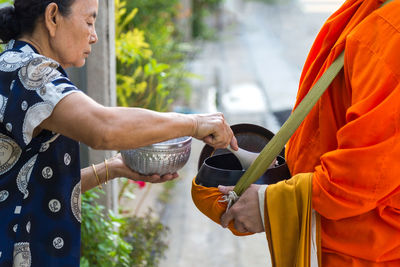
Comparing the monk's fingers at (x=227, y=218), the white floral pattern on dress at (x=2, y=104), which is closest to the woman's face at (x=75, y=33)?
the white floral pattern on dress at (x=2, y=104)

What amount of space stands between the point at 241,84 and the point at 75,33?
8.86 m

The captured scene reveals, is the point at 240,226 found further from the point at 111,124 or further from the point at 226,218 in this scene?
the point at 111,124

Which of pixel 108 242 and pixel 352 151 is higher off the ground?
pixel 352 151

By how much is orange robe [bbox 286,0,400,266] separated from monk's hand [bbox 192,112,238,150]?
10.7 inches

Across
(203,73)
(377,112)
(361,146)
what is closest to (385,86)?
(377,112)

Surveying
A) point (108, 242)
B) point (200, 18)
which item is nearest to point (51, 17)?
point (108, 242)

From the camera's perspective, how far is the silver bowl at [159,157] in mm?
2009

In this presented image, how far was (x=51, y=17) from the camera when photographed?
1798mm

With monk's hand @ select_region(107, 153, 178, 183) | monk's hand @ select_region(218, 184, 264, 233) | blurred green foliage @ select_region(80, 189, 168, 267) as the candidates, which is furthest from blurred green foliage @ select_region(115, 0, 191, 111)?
monk's hand @ select_region(218, 184, 264, 233)

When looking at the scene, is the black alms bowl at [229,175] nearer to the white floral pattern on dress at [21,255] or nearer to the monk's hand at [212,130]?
the monk's hand at [212,130]

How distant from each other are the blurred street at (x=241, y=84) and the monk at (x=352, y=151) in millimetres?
2403

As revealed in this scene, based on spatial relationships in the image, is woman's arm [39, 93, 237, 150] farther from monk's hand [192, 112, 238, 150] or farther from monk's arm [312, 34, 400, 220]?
monk's arm [312, 34, 400, 220]

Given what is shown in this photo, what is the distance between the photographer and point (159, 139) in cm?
173

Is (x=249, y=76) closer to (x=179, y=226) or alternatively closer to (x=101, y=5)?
(x=179, y=226)
